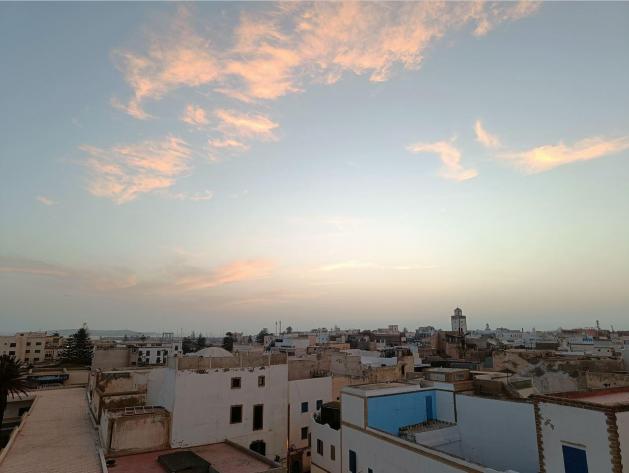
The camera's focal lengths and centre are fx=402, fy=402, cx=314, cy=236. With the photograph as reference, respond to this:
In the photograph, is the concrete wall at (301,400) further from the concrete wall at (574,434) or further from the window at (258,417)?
the concrete wall at (574,434)

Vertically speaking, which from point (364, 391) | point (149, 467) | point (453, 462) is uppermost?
point (364, 391)

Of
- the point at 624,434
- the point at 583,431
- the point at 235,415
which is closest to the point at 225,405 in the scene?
the point at 235,415

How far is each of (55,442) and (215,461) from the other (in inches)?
422

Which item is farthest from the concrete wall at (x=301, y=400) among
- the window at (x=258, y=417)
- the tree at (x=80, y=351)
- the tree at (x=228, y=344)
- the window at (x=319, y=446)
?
the tree at (x=80, y=351)

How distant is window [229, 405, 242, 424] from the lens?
2936cm

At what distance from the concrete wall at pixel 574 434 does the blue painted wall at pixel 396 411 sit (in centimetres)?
1111

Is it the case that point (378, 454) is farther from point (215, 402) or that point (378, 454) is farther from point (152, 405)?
point (152, 405)

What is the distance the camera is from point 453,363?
5278 cm

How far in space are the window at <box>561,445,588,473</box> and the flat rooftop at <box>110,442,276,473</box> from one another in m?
15.1

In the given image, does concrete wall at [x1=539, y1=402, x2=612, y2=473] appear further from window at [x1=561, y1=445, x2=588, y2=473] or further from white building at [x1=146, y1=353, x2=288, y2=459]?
white building at [x1=146, y1=353, x2=288, y2=459]

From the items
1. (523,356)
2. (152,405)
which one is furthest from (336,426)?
(523,356)

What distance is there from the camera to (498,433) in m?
21.2

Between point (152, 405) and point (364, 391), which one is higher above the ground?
point (364, 391)

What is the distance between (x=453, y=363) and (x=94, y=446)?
42.3 m
